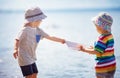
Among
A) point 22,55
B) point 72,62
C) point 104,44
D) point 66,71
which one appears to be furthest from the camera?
point 72,62

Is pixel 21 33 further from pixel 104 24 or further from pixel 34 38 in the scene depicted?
pixel 104 24

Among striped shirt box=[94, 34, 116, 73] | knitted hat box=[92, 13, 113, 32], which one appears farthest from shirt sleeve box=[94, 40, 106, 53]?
knitted hat box=[92, 13, 113, 32]

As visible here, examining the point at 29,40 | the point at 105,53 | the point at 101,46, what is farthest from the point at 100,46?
the point at 29,40

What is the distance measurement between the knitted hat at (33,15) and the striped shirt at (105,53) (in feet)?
3.57

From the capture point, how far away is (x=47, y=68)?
9.39 meters

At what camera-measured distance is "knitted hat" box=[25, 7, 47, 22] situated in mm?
5945

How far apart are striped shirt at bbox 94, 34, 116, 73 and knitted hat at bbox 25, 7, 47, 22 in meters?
1.09

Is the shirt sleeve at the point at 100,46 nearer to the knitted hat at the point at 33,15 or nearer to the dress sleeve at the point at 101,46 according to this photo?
the dress sleeve at the point at 101,46

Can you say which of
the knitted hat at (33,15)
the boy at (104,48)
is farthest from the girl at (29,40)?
the boy at (104,48)

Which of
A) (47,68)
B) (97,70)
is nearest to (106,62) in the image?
(97,70)

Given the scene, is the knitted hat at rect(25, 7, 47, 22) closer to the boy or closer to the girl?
the girl

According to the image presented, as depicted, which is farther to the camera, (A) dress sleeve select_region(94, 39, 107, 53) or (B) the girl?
(B) the girl

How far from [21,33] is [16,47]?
0.81 feet

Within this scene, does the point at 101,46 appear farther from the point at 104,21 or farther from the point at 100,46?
the point at 104,21
